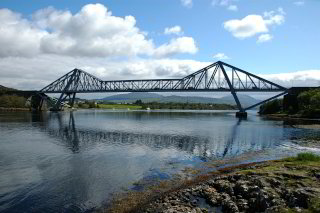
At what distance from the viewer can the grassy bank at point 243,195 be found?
52.7 ft

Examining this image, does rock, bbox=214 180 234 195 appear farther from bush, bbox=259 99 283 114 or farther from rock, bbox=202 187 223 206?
bush, bbox=259 99 283 114

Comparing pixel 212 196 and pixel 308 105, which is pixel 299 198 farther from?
pixel 308 105

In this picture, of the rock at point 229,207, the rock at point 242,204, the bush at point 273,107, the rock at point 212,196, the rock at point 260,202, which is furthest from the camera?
the bush at point 273,107

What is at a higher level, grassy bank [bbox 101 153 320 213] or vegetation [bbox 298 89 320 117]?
Result: vegetation [bbox 298 89 320 117]

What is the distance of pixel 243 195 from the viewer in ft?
58.6

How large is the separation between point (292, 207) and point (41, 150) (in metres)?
32.3

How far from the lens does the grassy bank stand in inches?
633

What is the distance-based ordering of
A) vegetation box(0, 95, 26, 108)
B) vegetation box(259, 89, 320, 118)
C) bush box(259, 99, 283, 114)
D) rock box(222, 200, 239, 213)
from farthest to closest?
vegetation box(0, 95, 26, 108) → bush box(259, 99, 283, 114) → vegetation box(259, 89, 320, 118) → rock box(222, 200, 239, 213)

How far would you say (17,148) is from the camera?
38688mm

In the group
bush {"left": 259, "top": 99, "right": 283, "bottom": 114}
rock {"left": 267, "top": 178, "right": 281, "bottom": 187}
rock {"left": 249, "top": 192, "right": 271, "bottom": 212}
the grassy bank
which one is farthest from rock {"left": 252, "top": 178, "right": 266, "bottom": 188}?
bush {"left": 259, "top": 99, "right": 283, "bottom": 114}

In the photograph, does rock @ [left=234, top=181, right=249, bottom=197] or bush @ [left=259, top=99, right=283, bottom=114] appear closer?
rock @ [left=234, top=181, right=249, bottom=197]

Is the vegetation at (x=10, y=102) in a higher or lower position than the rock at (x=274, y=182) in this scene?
higher

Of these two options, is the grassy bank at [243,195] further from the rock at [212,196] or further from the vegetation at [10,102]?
the vegetation at [10,102]

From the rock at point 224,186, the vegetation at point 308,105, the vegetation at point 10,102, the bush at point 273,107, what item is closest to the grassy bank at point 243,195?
the rock at point 224,186
